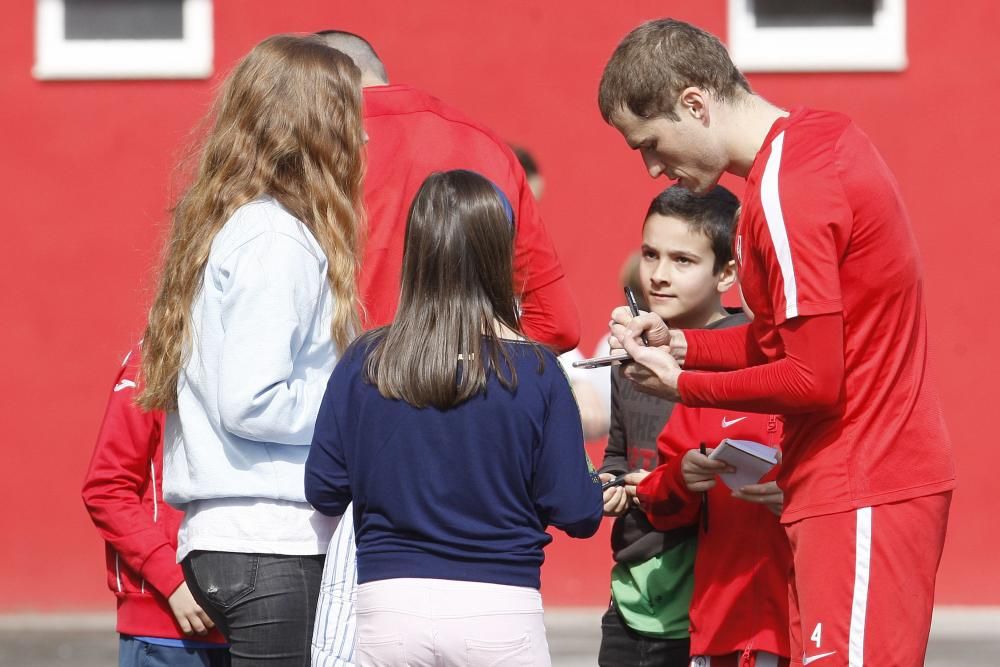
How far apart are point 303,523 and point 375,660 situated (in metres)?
0.34

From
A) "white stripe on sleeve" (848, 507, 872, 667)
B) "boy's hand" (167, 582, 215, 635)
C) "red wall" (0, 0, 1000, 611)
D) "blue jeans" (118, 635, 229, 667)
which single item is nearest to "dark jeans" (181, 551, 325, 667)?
"boy's hand" (167, 582, 215, 635)

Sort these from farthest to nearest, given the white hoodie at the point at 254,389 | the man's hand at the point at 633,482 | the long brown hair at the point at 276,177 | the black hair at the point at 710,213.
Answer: the black hair at the point at 710,213, the man's hand at the point at 633,482, the long brown hair at the point at 276,177, the white hoodie at the point at 254,389

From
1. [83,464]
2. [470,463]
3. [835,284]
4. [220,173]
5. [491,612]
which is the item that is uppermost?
[220,173]

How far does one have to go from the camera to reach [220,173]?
302 cm

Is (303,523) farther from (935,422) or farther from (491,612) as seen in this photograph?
(935,422)

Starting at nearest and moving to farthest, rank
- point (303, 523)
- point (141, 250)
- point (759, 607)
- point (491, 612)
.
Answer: point (491, 612), point (303, 523), point (759, 607), point (141, 250)

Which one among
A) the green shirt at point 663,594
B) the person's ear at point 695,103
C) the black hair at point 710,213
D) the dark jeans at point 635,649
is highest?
the person's ear at point 695,103

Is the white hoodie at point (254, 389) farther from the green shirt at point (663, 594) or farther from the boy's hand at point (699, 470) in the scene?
the green shirt at point (663, 594)

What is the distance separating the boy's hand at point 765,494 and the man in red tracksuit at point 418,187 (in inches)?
23.2

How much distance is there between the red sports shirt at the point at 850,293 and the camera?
8.88ft

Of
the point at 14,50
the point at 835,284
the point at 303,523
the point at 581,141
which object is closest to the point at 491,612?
the point at 303,523

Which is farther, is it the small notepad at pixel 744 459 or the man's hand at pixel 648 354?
the small notepad at pixel 744 459

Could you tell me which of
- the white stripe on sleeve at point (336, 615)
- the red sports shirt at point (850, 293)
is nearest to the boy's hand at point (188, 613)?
the white stripe on sleeve at point (336, 615)

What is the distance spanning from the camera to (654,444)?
3.74 m
